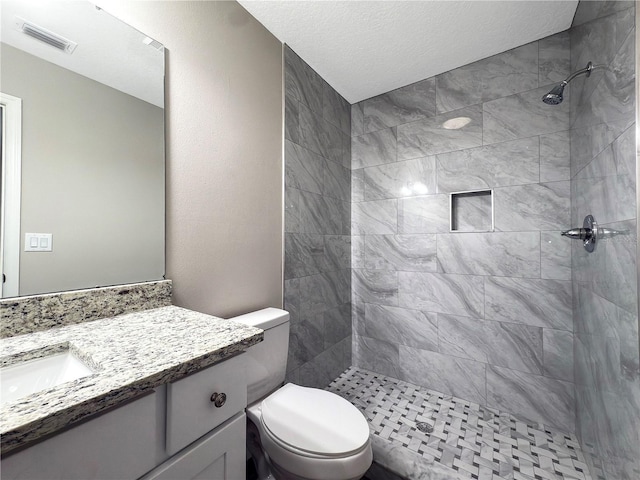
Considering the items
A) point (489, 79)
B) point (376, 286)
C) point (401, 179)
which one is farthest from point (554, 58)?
point (376, 286)

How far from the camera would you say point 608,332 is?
1.10 metres

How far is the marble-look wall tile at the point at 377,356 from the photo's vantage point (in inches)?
90.3

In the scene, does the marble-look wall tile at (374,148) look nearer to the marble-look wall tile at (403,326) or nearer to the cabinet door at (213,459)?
the marble-look wall tile at (403,326)

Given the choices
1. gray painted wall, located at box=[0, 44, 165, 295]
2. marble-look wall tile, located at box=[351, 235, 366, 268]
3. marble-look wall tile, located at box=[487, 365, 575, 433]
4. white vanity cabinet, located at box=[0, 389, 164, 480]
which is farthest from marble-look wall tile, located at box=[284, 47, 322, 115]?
marble-look wall tile, located at box=[487, 365, 575, 433]

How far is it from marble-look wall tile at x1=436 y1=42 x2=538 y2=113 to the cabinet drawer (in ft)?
7.35

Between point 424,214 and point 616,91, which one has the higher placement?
point 616,91

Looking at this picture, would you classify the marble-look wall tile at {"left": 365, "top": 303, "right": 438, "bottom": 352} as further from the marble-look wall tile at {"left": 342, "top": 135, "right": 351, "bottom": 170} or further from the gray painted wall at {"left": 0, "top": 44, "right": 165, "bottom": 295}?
the gray painted wall at {"left": 0, "top": 44, "right": 165, "bottom": 295}

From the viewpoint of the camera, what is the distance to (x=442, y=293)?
2082mm

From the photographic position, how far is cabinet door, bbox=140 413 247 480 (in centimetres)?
63

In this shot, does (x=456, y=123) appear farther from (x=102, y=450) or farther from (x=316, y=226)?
(x=102, y=450)

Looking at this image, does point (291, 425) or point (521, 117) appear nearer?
point (291, 425)

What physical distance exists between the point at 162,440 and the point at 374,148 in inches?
92.0

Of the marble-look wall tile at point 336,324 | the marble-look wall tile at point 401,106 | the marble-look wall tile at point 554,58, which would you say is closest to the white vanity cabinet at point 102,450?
the marble-look wall tile at point 336,324

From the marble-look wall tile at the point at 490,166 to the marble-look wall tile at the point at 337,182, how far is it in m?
0.76
